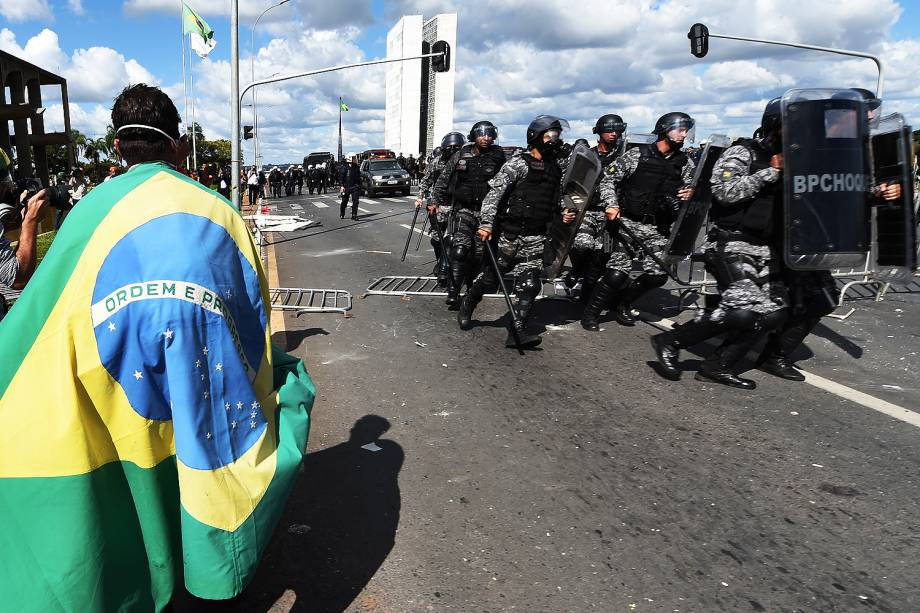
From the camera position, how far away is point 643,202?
7121mm

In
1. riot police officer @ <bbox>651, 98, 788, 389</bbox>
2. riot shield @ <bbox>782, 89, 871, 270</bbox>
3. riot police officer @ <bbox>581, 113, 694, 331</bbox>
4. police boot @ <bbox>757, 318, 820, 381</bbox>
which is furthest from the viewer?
riot police officer @ <bbox>581, 113, 694, 331</bbox>

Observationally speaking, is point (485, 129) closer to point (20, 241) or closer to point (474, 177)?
point (474, 177)

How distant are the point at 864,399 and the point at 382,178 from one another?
2882cm

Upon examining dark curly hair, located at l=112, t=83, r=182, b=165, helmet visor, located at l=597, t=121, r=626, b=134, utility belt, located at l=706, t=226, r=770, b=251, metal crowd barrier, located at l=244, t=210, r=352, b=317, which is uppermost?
helmet visor, located at l=597, t=121, r=626, b=134

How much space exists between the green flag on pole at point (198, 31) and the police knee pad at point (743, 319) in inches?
681

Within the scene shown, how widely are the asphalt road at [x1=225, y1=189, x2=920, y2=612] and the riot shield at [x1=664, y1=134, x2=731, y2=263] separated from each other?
37.7 inches

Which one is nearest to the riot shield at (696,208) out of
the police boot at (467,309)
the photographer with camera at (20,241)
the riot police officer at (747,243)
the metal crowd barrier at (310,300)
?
the riot police officer at (747,243)

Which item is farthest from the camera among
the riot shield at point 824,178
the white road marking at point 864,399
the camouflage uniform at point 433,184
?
the camouflage uniform at point 433,184

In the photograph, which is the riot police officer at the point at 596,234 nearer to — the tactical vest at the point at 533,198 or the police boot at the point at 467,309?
the tactical vest at the point at 533,198

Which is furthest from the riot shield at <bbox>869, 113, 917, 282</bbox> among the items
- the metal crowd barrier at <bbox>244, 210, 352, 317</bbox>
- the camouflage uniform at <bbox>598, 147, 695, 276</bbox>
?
the metal crowd barrier at <bbox>244, 210, 352, 317</bbox>

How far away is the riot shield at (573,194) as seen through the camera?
22.6 ft

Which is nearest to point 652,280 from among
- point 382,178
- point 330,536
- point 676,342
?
point 676,342

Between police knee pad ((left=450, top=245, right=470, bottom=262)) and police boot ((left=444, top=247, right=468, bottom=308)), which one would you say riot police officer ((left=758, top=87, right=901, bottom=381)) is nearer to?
police boot ((left=444, top=247, right=468, bottom=308))

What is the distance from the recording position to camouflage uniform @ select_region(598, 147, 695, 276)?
7.02 m
